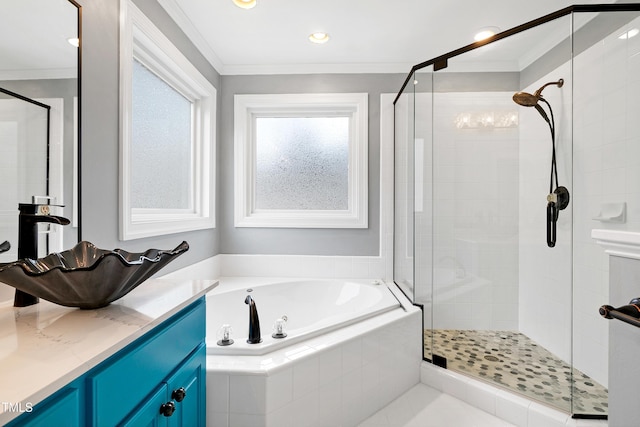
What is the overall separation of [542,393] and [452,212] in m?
1.14

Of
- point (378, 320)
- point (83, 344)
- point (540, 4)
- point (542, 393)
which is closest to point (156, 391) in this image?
point (83, 344)

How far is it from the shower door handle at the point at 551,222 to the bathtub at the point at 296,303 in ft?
3.18

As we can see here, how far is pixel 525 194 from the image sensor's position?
2.08 m

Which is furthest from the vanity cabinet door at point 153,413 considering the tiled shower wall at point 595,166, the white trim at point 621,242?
the tiled shower wall at point 595,166

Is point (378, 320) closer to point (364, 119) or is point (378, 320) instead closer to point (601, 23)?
point (364, 119)

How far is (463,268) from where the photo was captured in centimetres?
234

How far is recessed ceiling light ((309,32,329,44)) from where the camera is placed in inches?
95.0

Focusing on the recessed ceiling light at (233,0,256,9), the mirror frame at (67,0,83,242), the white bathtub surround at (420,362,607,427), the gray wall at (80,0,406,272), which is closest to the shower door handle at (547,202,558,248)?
the white bathtub surround at (420,362,607,427)

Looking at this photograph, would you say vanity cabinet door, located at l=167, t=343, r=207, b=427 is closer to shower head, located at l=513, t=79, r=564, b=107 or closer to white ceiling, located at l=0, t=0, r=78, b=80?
white ceiling, located at l=0, t=0, r=78, b=80

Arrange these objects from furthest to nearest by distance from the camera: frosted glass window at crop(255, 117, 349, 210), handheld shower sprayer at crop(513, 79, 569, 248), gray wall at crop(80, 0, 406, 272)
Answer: frosted glass window at crop(255, 117, 349, 210) < handheld shower sprayer at crop(513, 79, 569, 248) < gray wall at crop(80, 0, 406, 272)

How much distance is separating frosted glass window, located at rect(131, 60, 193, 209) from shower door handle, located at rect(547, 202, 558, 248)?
2.36 metres

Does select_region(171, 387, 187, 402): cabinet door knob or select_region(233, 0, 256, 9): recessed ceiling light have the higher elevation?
select_region(233, 0, 256, 9): recessed ceiling light

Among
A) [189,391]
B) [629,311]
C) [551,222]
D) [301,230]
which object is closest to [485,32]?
[551,222]

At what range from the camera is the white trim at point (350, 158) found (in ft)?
9.58
